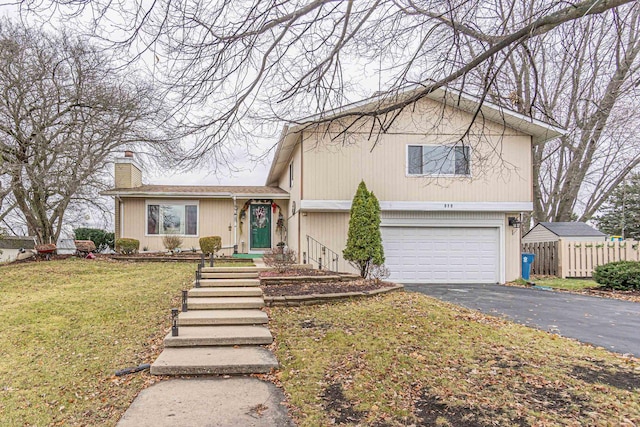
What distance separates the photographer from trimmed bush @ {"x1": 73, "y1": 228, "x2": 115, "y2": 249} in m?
17.7

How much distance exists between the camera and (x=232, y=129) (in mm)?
5836

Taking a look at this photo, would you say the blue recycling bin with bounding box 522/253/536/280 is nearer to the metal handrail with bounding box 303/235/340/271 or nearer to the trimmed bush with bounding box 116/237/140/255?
the metal handrail with bounding box 303/235/340/271

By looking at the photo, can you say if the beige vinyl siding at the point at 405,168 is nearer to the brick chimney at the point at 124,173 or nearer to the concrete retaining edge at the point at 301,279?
the concrete retaining edge at the point at 301,279

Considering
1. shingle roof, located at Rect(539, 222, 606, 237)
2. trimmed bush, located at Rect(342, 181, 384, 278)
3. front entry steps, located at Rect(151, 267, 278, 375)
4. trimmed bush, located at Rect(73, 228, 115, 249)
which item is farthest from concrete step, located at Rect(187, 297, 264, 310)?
shingle roof, located at Rect(539, 222, 606, 237)

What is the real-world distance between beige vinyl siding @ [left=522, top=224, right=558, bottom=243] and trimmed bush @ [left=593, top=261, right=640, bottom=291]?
4.01m

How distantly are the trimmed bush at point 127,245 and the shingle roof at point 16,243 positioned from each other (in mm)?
3902

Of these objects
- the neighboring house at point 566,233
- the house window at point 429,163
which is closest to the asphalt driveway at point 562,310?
the house window at point 429,163

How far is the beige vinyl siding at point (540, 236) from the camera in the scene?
16109 mm

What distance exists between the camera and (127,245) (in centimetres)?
1496

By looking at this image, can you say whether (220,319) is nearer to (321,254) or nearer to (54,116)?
(321,254)

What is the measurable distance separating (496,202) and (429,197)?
84.7 inches

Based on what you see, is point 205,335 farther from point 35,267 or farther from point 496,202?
point 496,202

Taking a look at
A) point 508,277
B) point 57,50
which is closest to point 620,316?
point 508,277

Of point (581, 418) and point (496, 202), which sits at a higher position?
point (496, 202)
